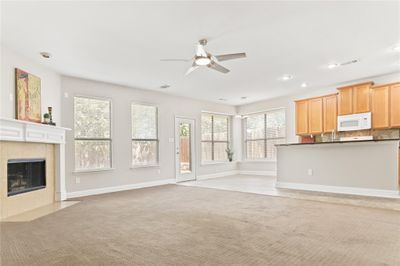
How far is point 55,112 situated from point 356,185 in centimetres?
666

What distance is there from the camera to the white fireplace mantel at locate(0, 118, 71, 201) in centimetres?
389

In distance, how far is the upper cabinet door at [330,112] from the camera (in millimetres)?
6922

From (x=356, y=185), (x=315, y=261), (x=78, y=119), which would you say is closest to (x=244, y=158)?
(x=356, y=185)

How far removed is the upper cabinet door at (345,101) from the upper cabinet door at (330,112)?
156mm

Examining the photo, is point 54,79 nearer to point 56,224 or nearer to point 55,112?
point 55,112

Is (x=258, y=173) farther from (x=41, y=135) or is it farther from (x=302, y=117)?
(x=41, y=135)

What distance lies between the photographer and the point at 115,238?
285cm

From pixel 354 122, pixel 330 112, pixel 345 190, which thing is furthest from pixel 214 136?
pixel 345 190

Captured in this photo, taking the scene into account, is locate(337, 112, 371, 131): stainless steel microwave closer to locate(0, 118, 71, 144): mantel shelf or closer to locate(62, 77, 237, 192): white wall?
locate(62, 77, 237, 192): white wall

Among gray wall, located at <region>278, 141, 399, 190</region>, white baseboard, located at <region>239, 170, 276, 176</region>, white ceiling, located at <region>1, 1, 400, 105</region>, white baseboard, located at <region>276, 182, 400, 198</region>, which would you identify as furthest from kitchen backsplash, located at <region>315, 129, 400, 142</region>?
white baseboard, located at <region>239, 170, 276, 176</region>

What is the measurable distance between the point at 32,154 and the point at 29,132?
486 mm

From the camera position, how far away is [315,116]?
7359mm

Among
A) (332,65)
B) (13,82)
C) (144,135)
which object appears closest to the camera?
(13,82)

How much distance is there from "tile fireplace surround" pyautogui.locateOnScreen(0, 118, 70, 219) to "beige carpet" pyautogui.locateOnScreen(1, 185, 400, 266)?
0.74 metres
